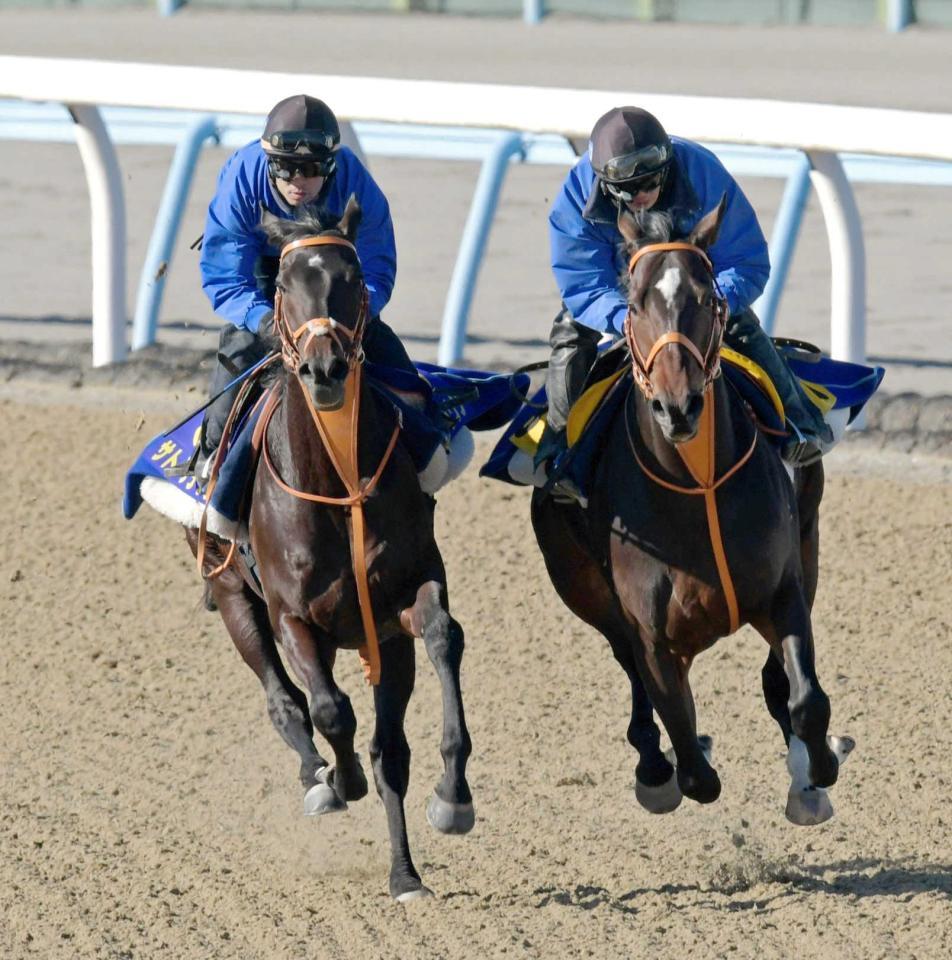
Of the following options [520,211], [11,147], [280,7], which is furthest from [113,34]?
[520,211]

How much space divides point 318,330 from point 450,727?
122 centimetres

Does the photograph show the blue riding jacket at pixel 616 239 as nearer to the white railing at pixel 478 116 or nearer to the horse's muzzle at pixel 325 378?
the horse's muzzle at pixel 325 378

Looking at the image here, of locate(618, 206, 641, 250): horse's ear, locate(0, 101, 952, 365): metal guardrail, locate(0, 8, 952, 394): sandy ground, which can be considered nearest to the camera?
locate(618, 206, 641, 250): horse's ear

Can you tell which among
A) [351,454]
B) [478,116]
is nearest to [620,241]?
[351,454]

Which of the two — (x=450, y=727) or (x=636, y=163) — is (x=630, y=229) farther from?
(x=450, y=727)

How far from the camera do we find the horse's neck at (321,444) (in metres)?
6.07

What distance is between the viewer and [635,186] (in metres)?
6.11

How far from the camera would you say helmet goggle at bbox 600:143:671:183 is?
6047mm

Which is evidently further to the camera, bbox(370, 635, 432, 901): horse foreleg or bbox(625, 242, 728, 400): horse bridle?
bbox(370, 635, 432, 901): horse foreleg

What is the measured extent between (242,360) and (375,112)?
3481 mm

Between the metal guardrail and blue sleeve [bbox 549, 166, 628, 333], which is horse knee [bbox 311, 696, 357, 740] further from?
the metal guardrail

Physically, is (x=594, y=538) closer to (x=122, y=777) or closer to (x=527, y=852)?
(x=527, y=852)

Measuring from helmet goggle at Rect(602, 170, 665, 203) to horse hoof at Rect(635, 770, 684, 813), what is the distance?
5.89 ft

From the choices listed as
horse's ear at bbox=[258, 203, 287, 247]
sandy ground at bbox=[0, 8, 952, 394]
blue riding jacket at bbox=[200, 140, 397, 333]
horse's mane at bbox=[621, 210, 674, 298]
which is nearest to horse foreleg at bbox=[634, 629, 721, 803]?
horse's mane at bbox=[621, 210, 674, 298]
